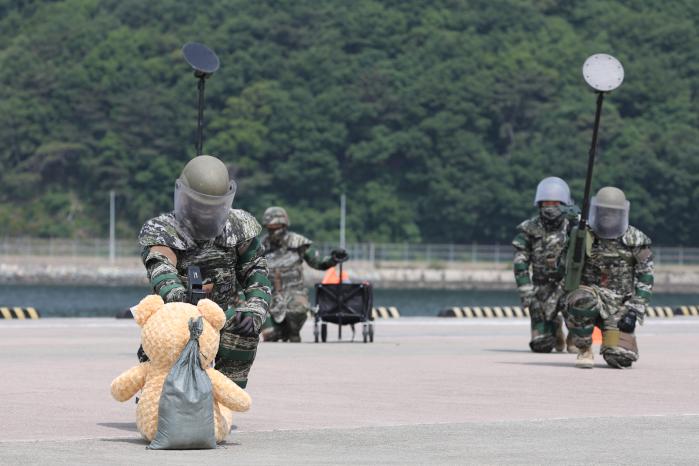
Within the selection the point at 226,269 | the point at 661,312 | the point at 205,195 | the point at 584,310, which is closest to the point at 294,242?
the point at 584,310

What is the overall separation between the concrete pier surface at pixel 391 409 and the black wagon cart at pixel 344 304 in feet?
6.51

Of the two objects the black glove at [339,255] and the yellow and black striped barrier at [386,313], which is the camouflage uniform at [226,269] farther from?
the yellow and black striped barrier at [386,313]

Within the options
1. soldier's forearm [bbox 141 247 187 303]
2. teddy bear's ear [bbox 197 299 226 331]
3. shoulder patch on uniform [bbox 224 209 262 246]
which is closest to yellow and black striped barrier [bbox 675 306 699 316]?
shoulder patch on uniform [bbox 224 209 262 246]

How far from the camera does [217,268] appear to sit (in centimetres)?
1151

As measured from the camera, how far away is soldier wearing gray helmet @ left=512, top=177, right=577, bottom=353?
851 inches

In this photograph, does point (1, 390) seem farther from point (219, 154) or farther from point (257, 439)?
point (219, 154)

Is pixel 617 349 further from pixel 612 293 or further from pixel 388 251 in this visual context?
pixel 388 251

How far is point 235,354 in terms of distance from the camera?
11133mm

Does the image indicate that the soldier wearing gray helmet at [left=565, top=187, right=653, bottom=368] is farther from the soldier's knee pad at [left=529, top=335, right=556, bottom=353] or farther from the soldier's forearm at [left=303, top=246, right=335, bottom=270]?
the soldier's forearm at [left=303, top=246, right=335, bottom=270]

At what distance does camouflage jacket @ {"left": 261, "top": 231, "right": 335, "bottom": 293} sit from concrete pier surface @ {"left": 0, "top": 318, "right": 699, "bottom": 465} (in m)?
1.91

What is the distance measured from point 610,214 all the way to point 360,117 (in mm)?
115332

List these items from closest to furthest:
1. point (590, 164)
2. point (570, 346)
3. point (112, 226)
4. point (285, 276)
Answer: point (590, 164) → point (570, 346) → point (285, 276) → point (112, 226)

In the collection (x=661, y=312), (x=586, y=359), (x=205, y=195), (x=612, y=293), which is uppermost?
(x=205, y=195)

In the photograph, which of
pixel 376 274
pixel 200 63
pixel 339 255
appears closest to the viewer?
pixel 200 63
